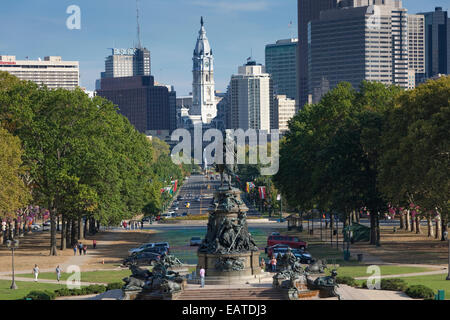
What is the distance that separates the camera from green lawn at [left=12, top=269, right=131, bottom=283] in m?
68.5

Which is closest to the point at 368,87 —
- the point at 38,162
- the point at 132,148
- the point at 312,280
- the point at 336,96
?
the point at 336,96

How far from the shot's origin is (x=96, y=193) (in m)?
92.1

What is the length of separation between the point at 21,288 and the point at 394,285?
84.7 ft

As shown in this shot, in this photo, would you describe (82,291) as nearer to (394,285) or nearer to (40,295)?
(40,295)

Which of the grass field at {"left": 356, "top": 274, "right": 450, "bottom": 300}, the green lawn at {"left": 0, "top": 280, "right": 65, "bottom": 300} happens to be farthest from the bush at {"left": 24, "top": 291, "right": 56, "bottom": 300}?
the grass field at {"left": 356, "top": 274, "right": 450, "bottom": 300}

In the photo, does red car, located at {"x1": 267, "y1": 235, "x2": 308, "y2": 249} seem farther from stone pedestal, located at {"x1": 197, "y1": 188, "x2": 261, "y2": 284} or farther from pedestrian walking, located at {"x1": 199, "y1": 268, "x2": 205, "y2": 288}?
pedestrian walking, located at {"x1": 199, "y1": 268, "x2": 205, "y2": 288}

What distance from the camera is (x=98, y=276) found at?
71.2 m

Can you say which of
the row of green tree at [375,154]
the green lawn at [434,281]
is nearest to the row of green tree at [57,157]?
the row of green tree at [375,154]

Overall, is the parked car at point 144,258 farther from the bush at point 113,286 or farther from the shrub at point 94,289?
the shrub at point 94,289

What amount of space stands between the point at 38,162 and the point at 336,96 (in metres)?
38.2

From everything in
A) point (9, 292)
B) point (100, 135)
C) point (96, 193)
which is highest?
point (100, 135)

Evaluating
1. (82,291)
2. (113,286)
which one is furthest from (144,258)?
(82,291)

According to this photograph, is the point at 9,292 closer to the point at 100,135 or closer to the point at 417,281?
the point at 417,281

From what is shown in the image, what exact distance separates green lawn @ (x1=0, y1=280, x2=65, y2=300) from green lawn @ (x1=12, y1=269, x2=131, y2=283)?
3576 mm
